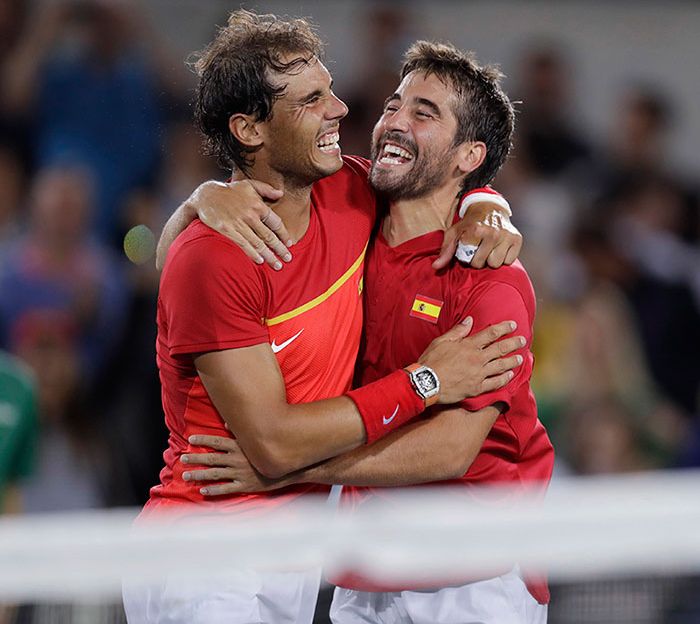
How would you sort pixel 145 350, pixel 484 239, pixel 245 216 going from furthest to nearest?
pixel 145 350
pixel 484 239
pixel 245 216

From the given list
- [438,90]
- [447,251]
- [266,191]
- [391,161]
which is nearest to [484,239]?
[447,251]

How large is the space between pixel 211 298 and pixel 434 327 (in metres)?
0.70

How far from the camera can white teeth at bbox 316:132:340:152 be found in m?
3.88

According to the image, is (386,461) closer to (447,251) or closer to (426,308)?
A: (426,308)

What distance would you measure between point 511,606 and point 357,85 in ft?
16.7

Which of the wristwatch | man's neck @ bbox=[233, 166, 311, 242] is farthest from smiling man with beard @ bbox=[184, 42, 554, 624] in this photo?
man's neck @ bbox=[233, 166, 311, 242]

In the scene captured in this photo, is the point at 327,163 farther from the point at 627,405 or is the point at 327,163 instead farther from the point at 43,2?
the point at 43,2

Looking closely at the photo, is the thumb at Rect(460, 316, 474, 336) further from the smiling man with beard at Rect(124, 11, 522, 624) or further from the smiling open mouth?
the smiling open mouth

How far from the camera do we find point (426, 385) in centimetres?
365

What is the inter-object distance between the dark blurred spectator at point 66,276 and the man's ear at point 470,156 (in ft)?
11.8

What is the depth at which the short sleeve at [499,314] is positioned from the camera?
374 centimetres

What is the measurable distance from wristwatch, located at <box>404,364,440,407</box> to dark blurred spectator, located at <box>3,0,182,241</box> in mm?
4331

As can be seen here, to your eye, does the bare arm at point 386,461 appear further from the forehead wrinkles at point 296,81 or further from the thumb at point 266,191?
the forehead wrinkles at point 296,81

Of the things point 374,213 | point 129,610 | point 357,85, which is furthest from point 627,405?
point 129,610
